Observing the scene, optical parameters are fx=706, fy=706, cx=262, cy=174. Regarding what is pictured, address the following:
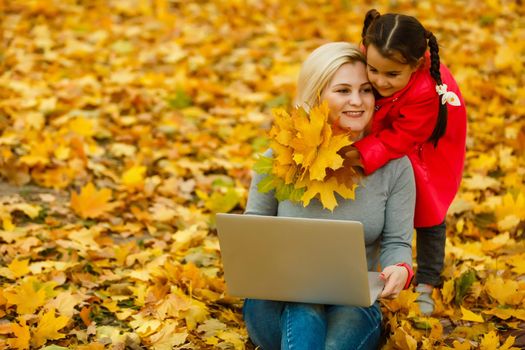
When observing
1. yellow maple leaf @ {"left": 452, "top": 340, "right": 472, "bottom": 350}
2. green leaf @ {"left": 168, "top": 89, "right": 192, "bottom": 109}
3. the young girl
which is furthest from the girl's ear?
green leaf @ {"left": 168, "top": 89, "right": 192, "bottom": 109}

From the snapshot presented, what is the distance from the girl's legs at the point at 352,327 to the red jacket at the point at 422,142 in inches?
18.9

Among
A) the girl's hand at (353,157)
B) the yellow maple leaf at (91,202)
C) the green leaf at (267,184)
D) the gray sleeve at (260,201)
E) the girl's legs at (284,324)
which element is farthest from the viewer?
the yellow maple leaf at (91,202)

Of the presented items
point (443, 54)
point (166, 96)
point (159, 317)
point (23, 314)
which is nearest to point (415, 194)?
point (159, 317)

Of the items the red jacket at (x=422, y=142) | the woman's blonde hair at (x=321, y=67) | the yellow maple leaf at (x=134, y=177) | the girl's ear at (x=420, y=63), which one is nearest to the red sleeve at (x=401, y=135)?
the red jacket at (x=422, y=142)

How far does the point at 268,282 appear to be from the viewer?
2.44 meters

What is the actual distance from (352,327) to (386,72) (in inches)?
35.3

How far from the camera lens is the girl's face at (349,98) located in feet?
8.32

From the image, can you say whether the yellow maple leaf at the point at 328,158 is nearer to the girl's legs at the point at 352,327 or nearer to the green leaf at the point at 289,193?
the green leaf at the point at 289,193

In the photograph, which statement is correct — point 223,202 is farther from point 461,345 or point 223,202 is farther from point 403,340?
point 461,345

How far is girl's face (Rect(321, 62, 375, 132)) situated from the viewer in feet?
8.32

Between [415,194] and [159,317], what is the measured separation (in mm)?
1105

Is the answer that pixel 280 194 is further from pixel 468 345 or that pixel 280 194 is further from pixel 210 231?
pixel 210 231

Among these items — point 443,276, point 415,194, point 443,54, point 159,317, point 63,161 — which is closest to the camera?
point 415,194

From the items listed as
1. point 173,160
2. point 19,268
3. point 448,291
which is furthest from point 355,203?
point 173,160
